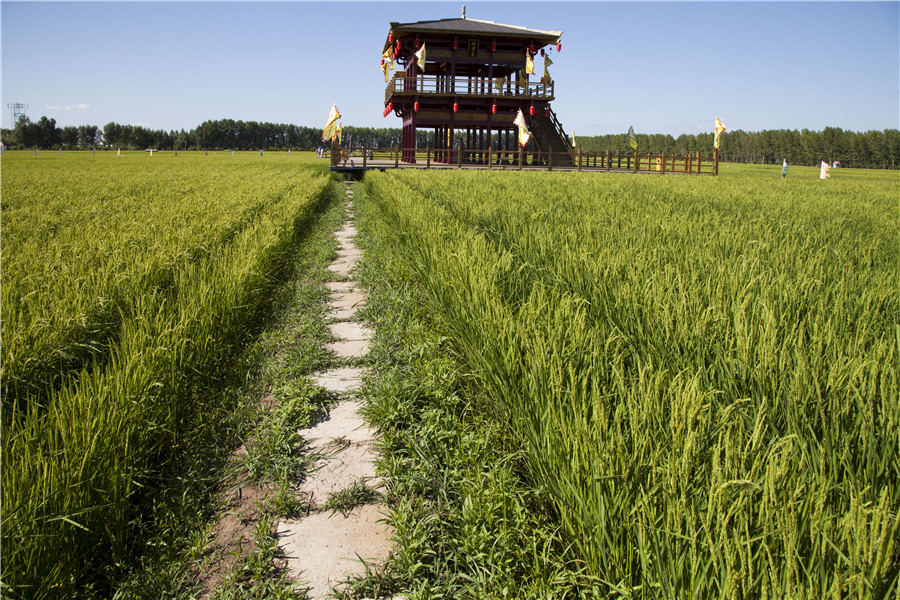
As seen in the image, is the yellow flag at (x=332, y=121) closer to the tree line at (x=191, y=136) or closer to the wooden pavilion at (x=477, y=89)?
the wooden pavilion at (x=477, y=89)

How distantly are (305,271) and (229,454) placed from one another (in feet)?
14.4

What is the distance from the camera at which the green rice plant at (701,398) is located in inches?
43.3

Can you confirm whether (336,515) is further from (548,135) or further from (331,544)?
(548,135)

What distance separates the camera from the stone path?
199 centimetres

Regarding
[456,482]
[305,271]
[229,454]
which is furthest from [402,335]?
[305,271]

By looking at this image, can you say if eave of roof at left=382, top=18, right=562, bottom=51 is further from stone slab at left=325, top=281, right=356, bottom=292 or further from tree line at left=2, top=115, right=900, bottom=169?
tree line at left=2, top=115, right=900, bottom=169

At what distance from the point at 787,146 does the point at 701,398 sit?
126247 mm

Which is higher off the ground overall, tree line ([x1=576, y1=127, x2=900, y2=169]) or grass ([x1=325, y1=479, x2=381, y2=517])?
tree line ([x1=576, y1=127, x2=900, y2=169])

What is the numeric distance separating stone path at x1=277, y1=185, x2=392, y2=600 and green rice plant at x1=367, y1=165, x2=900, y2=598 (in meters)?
0.68

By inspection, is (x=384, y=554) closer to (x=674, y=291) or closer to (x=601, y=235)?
(x=674, y=291)

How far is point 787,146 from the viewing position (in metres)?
106

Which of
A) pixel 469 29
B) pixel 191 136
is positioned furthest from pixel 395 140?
pixel 469 29

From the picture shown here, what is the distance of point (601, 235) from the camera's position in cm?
447

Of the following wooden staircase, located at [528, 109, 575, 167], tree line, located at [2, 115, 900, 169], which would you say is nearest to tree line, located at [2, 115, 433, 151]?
tree line, located at [2, 115, 900, 169]
